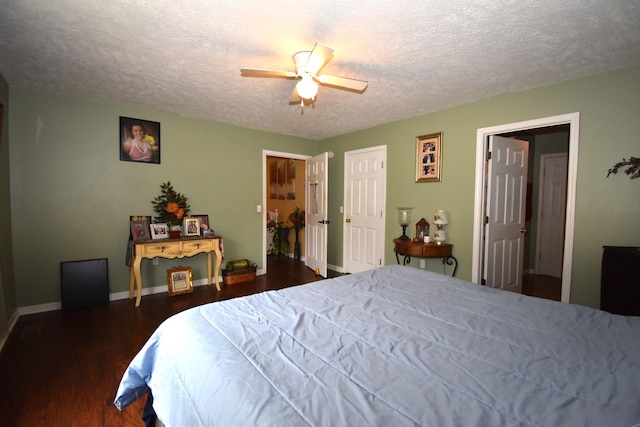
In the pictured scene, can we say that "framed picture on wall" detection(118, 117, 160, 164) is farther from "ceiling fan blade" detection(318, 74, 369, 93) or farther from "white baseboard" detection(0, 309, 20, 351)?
"ceiling fan blade" detection(318, 74, 369, 93)

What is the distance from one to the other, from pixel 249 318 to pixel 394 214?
10.8 feet

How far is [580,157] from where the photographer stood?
2.70m

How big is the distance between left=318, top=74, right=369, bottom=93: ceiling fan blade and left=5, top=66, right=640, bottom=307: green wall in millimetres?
1843

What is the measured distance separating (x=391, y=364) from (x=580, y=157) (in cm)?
298

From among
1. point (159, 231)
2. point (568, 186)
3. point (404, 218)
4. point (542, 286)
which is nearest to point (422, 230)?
point (404, 218)

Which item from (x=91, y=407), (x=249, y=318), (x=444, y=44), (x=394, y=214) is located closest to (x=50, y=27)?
(x=249, y=318)

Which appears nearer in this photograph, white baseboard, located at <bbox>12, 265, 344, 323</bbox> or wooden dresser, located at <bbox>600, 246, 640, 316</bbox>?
wooden dresser, located at <bbox>600, 246, 640, 316</bbox>

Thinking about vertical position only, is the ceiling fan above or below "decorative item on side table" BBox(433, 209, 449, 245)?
above

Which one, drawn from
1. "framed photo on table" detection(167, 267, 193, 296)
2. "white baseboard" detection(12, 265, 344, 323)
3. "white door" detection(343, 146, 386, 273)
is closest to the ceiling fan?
"white door" detection(343, 146, 386, 273)

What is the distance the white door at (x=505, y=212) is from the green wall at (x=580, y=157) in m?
0.21

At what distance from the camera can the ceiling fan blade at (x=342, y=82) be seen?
2223 mm

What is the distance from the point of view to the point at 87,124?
3367mm

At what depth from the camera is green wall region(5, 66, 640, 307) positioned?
2590 mm

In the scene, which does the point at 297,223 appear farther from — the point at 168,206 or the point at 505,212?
the point at 505,212
